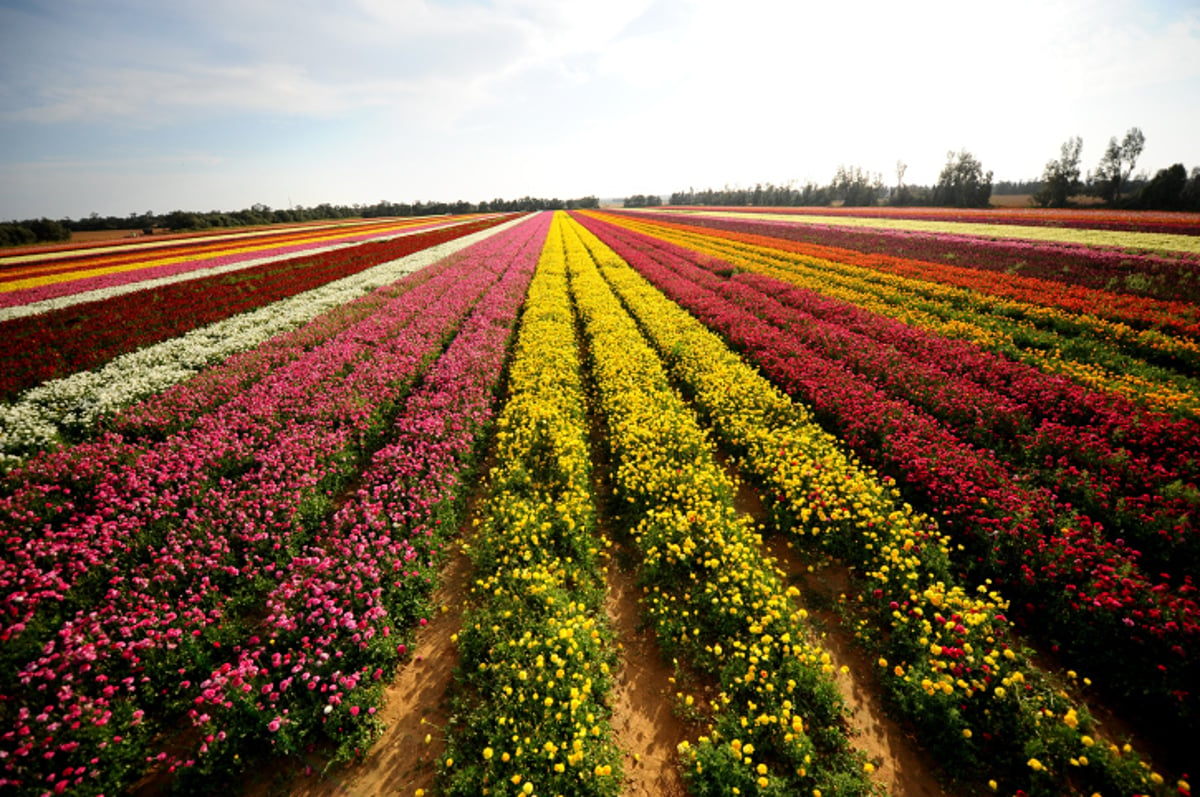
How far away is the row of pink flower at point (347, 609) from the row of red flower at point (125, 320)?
11846 mm

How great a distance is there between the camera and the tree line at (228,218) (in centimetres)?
5300

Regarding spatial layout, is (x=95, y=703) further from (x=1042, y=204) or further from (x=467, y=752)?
(x=1042, y=204)

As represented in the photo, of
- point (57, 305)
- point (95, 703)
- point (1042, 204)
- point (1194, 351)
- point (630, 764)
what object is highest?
point (1042, 204)

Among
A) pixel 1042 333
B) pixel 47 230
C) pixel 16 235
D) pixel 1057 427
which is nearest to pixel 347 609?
pixel 1057 427

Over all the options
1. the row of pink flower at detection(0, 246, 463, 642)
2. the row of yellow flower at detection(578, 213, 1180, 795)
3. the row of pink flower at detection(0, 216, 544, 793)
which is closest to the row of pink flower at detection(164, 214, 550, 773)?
the row of pink flower at detection(0, 216, 544, 793)

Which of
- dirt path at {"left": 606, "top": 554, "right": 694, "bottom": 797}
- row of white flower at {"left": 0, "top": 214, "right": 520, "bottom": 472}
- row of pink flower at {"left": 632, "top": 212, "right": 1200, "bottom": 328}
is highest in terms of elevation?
row of pink flower at {"left": 632, "top": 212, "right": 1200, "bottom": 328}

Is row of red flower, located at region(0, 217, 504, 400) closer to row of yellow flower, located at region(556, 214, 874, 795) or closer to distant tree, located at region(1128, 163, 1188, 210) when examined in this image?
row of yellow flower, located at region(556, 214, 874, 795)

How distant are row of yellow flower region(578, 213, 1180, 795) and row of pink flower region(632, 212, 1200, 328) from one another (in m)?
14.1

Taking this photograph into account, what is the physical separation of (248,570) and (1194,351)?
21314 millimetres

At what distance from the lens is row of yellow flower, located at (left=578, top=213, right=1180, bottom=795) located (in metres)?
4.02

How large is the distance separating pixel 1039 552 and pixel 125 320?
88.2ft

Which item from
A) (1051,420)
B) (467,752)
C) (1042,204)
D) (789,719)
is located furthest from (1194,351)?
(1042,204)

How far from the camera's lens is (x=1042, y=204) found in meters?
70.8

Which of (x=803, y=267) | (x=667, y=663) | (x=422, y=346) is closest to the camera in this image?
(x=667, y=663)
